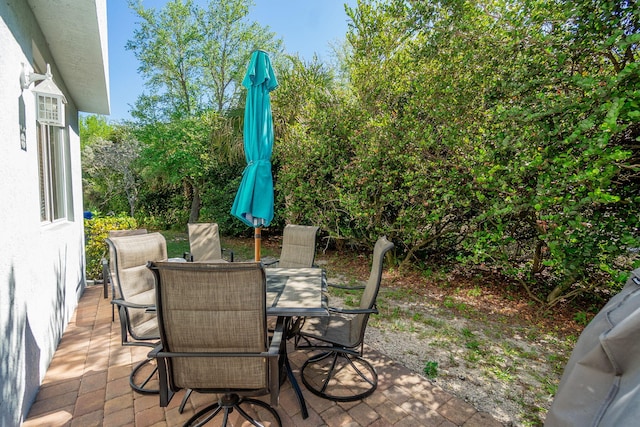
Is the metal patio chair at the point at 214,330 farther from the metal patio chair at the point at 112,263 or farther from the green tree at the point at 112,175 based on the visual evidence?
the green tree at the point at 112,175

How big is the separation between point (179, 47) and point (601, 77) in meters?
18.2

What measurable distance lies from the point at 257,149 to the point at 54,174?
115 inches

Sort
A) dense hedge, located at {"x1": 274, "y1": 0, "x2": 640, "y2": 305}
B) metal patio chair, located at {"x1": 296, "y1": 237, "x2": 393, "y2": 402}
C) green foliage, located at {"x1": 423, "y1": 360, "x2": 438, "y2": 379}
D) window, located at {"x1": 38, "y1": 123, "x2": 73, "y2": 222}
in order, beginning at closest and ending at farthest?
metal patio chair, located at {"x1": 296, "y1": 237, "x2": 393, "y2": 402}, green foliage, located at {"x1": 423, "y1": 360, "x2": 438, "y2": 379}, dense hedge, located at {"x1": 274, "y1": 0, "x2": 640, "y2": 305}, window, located at {"x1": 38, "y1": 123, "x2": 73, "y2": 222}

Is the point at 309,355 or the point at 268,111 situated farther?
the point at 268,111

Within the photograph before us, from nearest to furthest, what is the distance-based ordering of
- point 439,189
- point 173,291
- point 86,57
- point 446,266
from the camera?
point 173,291
point 86,57
point 439,189
point 446,266

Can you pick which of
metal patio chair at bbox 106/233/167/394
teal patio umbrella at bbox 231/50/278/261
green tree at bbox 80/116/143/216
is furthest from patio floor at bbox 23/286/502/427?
green tree at bbox 80/116/143/216

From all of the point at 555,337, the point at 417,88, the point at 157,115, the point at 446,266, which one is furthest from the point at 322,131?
the point at 157,115

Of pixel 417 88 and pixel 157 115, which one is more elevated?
pixel 157 115

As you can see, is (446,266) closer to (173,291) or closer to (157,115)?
(173,291)

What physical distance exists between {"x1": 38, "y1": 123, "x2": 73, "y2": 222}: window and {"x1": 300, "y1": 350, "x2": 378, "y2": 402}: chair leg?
3634 mm

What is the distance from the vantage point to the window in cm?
368

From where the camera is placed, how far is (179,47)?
1611cm

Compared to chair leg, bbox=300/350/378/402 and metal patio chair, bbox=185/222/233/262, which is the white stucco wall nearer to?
metal patio chair, bbox=185/222/233/262

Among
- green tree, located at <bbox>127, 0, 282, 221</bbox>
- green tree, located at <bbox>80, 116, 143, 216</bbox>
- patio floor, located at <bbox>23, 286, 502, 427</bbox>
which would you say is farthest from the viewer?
green tree, located at <bbox>127, 0, 282, 221</bbox>
